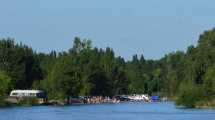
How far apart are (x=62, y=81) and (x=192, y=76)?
44.9 meters

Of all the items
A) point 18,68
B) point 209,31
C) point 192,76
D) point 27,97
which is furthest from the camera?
point 18,68

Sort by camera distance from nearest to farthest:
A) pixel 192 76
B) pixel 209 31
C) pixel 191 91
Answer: pixel 191 91 → pixel 192 76 → pixel 209 31

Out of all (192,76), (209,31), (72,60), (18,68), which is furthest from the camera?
(72,60)

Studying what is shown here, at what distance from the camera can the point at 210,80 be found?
445 ft

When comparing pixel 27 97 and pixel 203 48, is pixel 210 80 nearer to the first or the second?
pixel 203 48

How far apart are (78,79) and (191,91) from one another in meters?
62.5

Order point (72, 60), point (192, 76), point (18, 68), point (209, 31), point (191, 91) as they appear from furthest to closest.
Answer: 1. point (72, 60)
2. point (18, 68)
3. point (209, 31)
4. point (192, 76)
5. point (191, 91)

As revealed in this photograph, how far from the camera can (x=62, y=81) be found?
604 ft

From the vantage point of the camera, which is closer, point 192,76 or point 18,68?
point 192,76

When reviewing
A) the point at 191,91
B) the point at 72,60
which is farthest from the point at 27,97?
the point at 191,91

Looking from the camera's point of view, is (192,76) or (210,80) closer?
(210,80)

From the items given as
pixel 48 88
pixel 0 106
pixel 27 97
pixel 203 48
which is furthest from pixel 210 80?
pixel 48 88

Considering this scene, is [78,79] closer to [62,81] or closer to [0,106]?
[62,81]

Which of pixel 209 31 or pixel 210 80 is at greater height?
pixel 209 31
